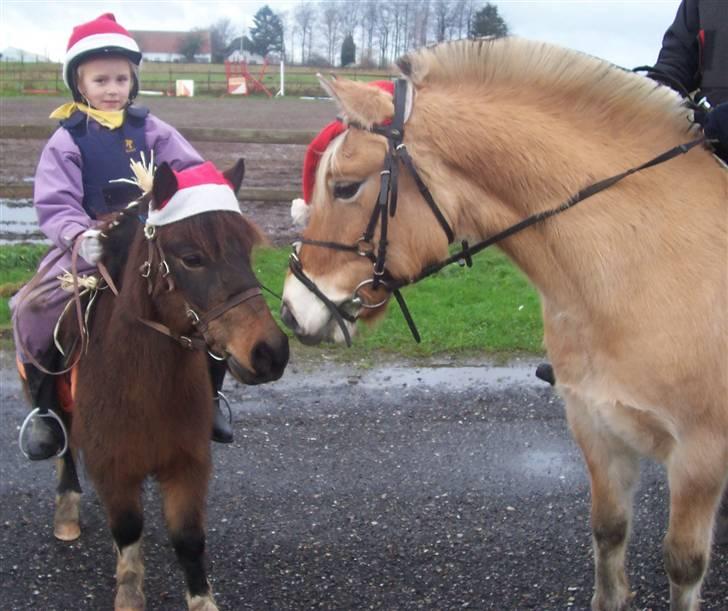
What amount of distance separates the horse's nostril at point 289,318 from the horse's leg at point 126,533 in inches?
44.8

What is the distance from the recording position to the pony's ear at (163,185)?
10.2ft

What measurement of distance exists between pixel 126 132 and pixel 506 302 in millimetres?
4350

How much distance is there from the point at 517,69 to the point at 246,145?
55.1 ft

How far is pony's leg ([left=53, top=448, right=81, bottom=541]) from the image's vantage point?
4152mm

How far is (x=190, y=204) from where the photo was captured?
123 inches

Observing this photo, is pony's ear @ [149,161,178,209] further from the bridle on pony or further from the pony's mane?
the pony's mane

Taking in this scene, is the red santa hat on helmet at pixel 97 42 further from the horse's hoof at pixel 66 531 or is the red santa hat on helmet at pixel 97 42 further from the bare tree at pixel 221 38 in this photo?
the bare tree at pixel 221 38

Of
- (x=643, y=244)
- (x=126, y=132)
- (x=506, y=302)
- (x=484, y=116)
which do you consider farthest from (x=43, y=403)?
(x=506, y=302)

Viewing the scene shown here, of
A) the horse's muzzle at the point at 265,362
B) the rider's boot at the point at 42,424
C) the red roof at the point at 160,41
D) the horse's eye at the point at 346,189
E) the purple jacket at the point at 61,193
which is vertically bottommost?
the rider's boot at the point at 42,424

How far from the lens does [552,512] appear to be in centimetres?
441

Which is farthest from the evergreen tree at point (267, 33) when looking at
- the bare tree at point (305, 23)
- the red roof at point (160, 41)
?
the red roof at point (160, 41)

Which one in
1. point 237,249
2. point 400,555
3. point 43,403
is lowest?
point 400,555

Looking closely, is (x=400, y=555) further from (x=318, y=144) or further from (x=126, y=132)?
(x=126, y=132)

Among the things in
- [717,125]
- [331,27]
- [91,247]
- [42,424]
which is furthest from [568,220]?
[331,27]
